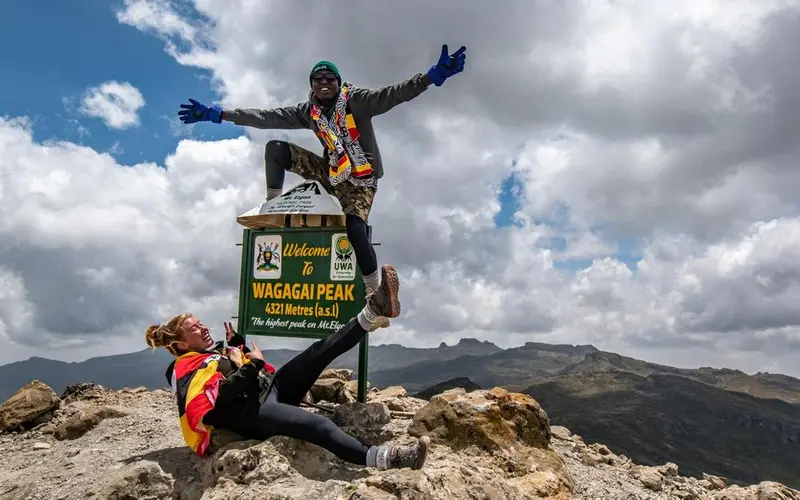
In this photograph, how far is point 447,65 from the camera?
6789mm

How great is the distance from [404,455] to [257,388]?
164 cm

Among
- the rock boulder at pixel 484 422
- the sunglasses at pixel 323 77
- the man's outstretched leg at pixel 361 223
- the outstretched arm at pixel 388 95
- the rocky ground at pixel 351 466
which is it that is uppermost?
the sunglasses at pixel 323 77

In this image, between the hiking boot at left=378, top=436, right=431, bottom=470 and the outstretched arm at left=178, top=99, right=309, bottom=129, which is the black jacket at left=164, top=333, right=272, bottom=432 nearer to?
the hiking boot at left=378, top=436, right=431, bottom=470

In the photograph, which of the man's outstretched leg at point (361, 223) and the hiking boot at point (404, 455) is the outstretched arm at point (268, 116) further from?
the hiking boot at point (404, 455)

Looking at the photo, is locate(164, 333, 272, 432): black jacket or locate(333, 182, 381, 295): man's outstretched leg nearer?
locate(164, 333, 272, 432): black jacket

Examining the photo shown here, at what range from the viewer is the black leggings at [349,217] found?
780cm

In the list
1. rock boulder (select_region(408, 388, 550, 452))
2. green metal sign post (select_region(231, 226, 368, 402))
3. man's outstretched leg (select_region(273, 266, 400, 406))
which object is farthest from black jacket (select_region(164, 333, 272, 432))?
green metal sign post (select_region(231, 226, 368, 402))

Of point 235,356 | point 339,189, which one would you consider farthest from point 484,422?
point 339,189

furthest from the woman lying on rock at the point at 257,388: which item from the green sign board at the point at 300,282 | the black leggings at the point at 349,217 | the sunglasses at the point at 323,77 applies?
the sunglasses at the point at 323,77

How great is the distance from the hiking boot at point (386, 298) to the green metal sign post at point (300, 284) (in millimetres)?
2317

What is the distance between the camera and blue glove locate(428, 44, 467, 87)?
679cm

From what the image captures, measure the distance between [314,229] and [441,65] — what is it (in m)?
3.51

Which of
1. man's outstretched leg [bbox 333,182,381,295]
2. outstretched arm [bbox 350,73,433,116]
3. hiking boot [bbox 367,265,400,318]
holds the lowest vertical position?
hiking boot [bbox 367,265,400,318]

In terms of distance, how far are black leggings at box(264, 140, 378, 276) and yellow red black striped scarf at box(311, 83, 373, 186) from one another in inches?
24.5
